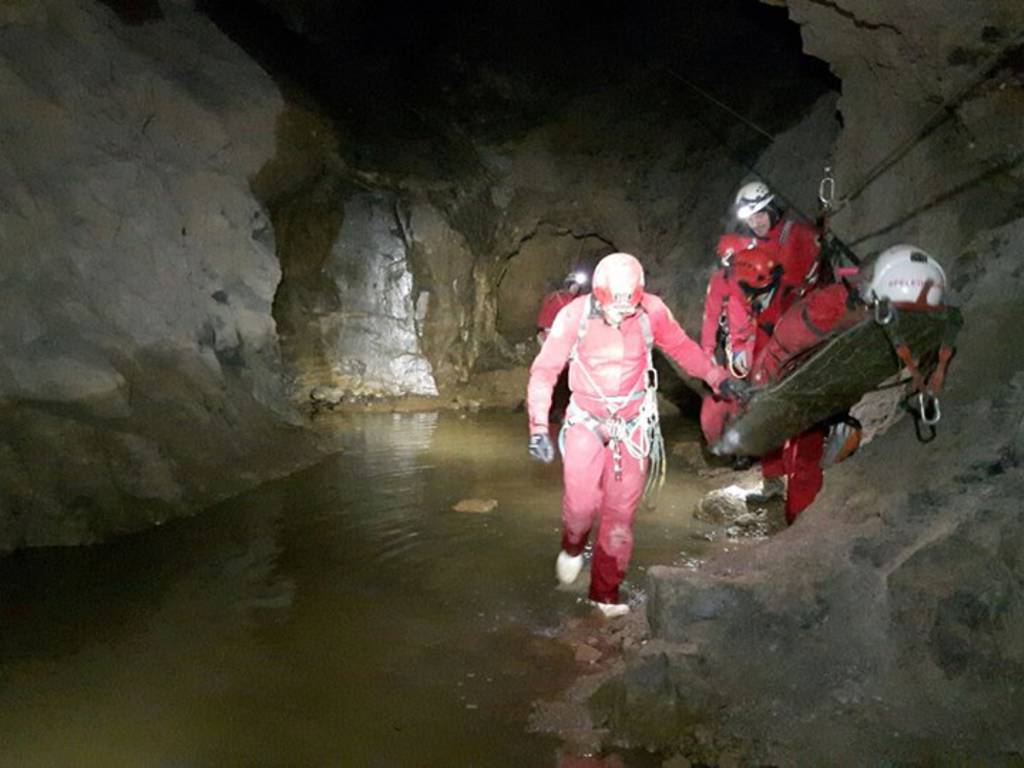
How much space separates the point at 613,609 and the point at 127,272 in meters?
5.64

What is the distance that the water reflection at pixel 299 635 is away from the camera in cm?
343

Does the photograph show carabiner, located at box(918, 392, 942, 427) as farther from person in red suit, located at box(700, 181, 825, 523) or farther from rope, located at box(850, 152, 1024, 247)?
rope, located at box(850, 152, 1024, 247)

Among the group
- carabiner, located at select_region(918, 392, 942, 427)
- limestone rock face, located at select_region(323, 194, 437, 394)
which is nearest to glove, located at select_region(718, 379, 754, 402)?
carabiner, located at select_region(918, 392, 942, 427)

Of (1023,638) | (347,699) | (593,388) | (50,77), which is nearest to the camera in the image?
(1023,638)

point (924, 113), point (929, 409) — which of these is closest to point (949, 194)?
point (924, 113)

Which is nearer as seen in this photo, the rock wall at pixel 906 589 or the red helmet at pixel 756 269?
the rock wall at pixel 906 589

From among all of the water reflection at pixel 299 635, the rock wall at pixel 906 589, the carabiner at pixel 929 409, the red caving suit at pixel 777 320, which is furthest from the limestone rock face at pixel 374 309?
the carabiner at pixel 929 409

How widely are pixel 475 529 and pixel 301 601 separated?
169 cm

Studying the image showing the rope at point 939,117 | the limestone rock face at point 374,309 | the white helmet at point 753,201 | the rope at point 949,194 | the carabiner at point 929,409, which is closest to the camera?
the carabiner at point 929,409

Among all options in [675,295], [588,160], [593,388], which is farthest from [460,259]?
[593,388]

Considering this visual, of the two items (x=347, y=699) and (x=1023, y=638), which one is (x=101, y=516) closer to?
(x=347, y=699)

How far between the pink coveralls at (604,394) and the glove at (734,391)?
5 centimetres

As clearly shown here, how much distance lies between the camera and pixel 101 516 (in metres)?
5.87

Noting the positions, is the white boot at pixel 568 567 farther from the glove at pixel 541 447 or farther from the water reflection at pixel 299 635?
the glove at pixel 541 447
